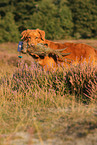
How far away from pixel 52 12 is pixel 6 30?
767 cm

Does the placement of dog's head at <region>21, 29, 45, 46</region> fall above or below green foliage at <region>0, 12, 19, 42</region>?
below

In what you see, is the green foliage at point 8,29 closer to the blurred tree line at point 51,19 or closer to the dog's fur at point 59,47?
the blurred tree line at point 51,19

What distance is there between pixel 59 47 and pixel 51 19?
2608 cm

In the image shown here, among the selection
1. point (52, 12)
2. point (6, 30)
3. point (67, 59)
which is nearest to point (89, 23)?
point (52, 12)

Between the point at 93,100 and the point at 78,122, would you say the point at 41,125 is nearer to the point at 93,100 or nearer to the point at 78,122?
the point at 78,122

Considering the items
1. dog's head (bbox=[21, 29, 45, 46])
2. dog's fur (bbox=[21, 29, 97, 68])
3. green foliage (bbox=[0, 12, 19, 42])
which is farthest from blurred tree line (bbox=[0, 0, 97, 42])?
dog's head (bbox=[21, 29, 45, 46])

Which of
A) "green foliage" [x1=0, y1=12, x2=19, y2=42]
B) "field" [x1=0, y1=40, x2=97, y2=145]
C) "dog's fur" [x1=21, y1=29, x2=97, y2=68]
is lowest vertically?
"field" [x1=0, y1=40, x2=97, y2=145]

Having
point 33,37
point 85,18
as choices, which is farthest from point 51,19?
point 33,37

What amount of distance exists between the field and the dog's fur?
53cm

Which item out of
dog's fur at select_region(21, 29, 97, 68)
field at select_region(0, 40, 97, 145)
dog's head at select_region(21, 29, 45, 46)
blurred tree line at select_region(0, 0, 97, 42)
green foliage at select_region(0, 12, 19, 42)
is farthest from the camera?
blurred tree line at select_region(0, 0, 97, 42)

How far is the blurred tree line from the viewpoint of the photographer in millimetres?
31547

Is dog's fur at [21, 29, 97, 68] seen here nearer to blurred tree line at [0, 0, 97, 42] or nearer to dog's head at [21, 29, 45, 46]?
dog's head at [21, 29, 45, 46]

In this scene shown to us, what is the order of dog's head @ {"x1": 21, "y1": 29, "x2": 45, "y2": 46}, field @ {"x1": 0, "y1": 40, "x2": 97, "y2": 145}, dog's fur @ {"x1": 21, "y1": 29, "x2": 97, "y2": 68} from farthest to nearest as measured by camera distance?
1. dog's fur @ {"x1": 21, "y1": 29, "x2": 97, "y2": 68}
2. dog's head @ {"x1": 21, "y1": 29, "x2": 45, "y2": 46}
3. field @ {"x1": 0, "y1": 40, "x2": 97, "y2": 145}

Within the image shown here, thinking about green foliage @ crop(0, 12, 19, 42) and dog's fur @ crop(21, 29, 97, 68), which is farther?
green foliage @ crop(0, 12, 19, 42)
